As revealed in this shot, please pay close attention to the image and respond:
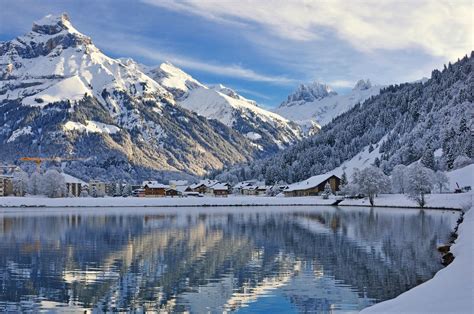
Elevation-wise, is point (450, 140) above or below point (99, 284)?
above

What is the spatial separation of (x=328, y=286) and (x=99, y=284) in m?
12.9

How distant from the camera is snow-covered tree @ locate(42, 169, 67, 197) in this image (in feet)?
607

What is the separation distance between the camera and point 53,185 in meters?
185

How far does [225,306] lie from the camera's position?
87.0 feet

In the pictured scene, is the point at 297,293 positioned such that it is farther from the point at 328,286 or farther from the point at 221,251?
the point at 221,251

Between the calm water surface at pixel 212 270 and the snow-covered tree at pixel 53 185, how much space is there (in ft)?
424

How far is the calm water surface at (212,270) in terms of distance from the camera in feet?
89.9

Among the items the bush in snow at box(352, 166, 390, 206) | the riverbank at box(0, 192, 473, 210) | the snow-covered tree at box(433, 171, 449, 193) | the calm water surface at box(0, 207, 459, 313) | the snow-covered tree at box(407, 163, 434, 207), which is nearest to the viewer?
the calm water surface at box(0, 207, 459, 313)

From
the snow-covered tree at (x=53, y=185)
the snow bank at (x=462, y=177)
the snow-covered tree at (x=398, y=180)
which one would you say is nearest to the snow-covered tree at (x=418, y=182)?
the snow bank at (x=462, y=177)

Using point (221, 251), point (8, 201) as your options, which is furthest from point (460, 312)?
point (8, 201)

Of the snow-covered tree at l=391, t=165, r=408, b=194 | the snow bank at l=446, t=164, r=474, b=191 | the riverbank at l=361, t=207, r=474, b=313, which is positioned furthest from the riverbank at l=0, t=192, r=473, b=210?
the riverbank at l=361, t=207, r=474, b=313

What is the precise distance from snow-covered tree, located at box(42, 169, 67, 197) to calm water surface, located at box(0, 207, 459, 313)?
424ft

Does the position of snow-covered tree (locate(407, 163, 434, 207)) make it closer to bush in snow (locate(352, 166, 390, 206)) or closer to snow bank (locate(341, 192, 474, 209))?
snow bank (locate(341, 192, 474, 209))

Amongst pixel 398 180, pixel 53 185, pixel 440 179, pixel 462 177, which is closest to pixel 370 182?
pixel 440 179
